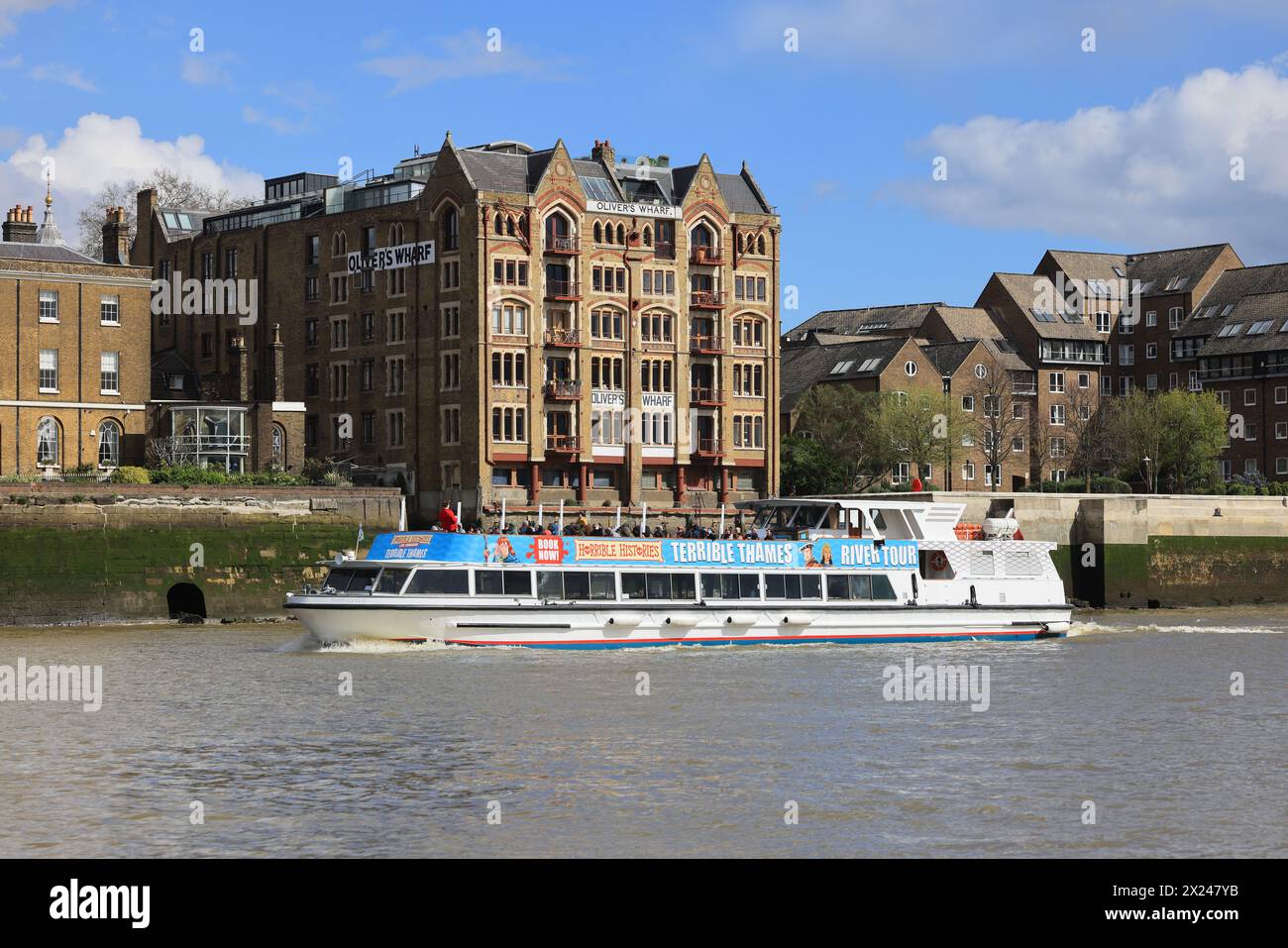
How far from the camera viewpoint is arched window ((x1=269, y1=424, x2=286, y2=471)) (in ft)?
285

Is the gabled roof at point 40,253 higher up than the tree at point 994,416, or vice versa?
the gabled roof at point 40,253

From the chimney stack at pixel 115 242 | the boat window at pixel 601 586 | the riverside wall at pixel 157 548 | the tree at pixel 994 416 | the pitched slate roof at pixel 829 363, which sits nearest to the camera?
the boat window at pixel 601 586

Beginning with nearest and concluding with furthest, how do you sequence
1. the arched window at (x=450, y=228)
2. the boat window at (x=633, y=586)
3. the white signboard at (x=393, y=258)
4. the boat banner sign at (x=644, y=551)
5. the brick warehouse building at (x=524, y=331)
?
the boat banner sign at (x=644, y=551), the boat window at (x=633, y=586), the brick warehouse building at (x=524, y=331), the arched window at (x=450, y=228), the white signboard at (x=393, y=258)

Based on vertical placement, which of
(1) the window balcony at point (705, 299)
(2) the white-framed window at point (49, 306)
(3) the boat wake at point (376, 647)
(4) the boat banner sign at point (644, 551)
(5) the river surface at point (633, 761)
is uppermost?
(1) the window balcony at point (705, 299)

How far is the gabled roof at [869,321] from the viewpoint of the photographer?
435 ft

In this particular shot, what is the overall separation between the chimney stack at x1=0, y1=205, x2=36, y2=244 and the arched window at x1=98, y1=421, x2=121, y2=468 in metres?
10.6

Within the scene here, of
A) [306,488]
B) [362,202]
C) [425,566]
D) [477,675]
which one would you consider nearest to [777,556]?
[425,566]

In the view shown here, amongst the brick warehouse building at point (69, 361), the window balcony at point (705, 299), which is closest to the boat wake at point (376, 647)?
the brick warehouse building at point (69, 361)

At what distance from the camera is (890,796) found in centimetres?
2639

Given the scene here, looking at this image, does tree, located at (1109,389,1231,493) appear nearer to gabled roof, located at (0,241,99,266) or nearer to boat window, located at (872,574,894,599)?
boat window, located at (872,574,894,599)

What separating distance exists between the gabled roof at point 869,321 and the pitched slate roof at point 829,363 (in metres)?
8.94

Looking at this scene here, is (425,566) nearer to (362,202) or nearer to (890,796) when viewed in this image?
(890,796)

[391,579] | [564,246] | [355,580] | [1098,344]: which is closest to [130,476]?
[564,246]

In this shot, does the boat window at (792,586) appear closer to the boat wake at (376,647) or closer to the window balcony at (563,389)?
the boat wake at (376,647)
